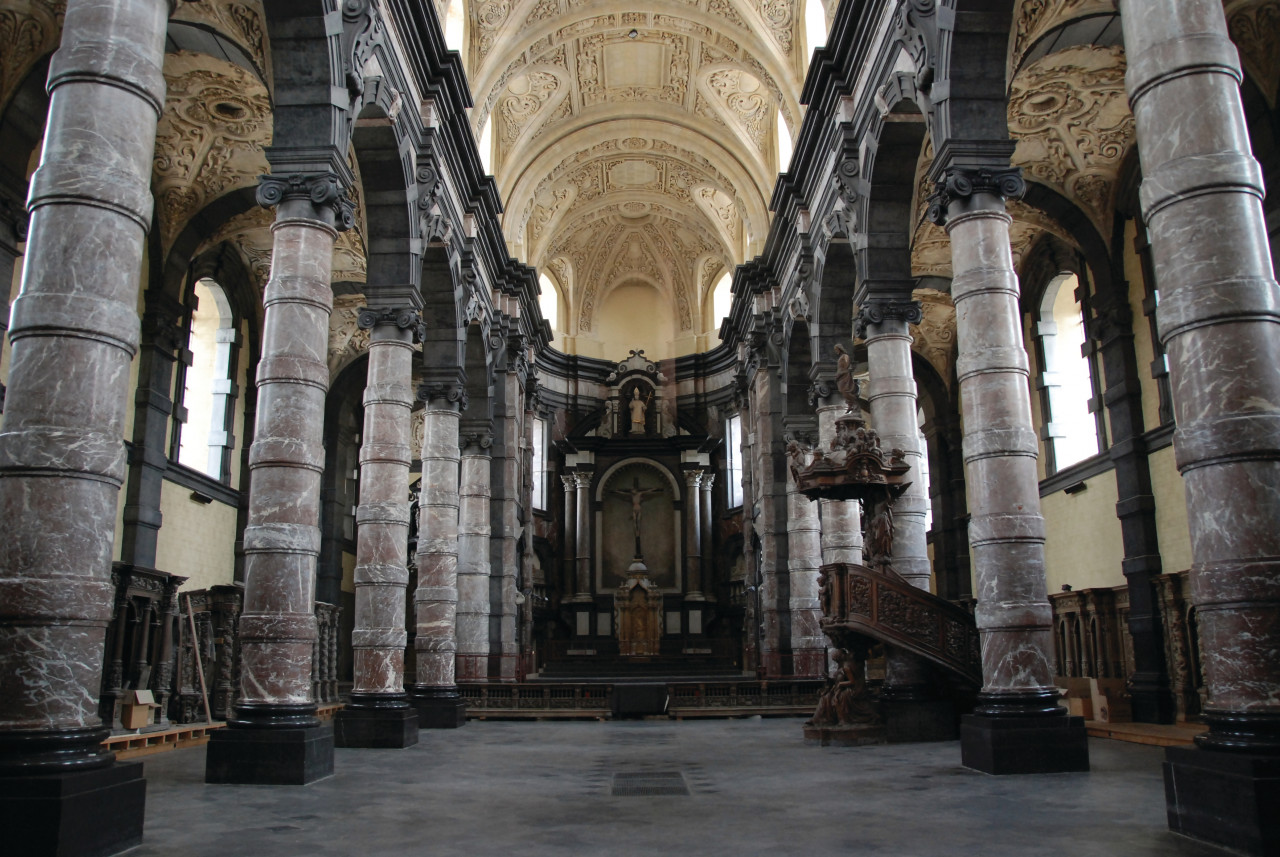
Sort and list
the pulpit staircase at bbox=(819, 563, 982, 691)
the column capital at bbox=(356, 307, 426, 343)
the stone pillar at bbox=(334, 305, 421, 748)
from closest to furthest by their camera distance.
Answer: the pulpit staircase at bbox=(819, 563, 982, 691), the stone pillar at bbox=(334, 305, 421, 748), the column capital at bbox=(356, 307, 426, 343)

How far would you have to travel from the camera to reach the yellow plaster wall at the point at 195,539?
62.6 ft

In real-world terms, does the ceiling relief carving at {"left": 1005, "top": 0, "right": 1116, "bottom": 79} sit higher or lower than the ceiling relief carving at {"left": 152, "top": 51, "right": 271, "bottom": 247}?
lower

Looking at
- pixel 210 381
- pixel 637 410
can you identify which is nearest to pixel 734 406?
pixel 637 410

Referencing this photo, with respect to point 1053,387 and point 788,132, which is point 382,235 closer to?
point 788,132

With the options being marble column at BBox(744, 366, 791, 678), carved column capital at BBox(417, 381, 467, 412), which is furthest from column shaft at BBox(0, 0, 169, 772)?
marble column at BBox(744, 366, 791, 678)

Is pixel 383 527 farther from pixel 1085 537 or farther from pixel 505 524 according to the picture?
pixel 1085 537

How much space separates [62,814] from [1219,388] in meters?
7.10

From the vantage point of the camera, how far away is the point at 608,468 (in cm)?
3338

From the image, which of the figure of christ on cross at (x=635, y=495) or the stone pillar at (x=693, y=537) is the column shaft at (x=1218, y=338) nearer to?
the stone pillar at (x=693, y=537)

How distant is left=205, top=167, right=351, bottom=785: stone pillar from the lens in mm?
9211

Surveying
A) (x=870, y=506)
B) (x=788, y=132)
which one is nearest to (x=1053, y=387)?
(x=788, y=132)

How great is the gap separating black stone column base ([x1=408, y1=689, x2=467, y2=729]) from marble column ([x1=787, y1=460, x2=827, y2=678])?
25.5 feet

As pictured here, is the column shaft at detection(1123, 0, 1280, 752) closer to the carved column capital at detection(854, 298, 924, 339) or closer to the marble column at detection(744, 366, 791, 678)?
the carved column capital at detection(854, 298, 924, 339)

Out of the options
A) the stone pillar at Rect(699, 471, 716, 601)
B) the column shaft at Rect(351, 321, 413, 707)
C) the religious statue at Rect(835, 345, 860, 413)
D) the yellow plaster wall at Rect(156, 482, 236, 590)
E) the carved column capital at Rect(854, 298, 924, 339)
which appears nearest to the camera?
the column shaft at Rect(351, 321, 413, 707)
